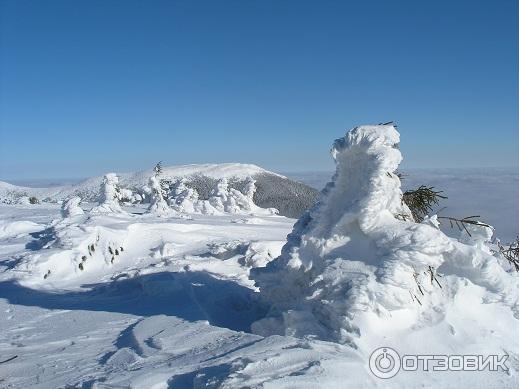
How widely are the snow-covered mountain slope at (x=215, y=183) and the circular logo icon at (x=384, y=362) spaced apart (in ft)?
186

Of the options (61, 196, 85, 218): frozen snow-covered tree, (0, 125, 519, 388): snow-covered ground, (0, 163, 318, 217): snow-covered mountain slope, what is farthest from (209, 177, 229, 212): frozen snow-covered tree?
(0, 163, 318, 217): snow-covered mountain slope

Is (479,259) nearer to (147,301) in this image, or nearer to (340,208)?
(340,208)

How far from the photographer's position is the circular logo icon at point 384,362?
5.61 m

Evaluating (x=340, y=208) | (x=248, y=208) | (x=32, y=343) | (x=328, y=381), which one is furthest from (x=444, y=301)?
(x=248, y=208)

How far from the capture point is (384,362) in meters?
5.88

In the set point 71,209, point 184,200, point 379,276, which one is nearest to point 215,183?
point 184,200

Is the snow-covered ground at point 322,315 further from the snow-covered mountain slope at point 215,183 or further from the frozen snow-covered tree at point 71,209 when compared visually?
the snow-covered mountain slope at point 215,183

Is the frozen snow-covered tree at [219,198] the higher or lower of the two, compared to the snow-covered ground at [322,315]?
higher

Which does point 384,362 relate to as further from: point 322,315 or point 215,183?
point 215,183

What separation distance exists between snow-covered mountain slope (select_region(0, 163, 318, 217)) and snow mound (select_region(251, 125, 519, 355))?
54878mm

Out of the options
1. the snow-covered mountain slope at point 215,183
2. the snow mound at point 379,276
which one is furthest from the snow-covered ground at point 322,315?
the snow-covered mountain slope at point 215,183

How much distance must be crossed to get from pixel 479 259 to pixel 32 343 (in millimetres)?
7136

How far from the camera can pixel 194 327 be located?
293 inches

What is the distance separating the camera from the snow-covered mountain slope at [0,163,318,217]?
72.9 metres
